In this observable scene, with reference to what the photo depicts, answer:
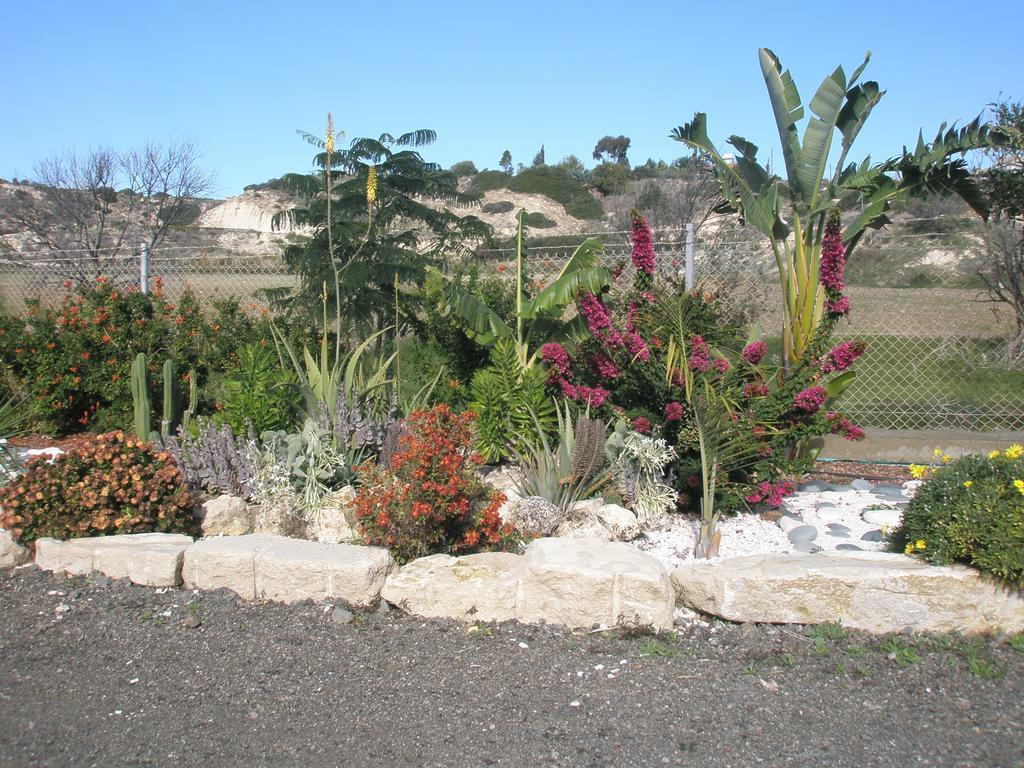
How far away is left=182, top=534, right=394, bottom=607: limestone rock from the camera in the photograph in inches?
181

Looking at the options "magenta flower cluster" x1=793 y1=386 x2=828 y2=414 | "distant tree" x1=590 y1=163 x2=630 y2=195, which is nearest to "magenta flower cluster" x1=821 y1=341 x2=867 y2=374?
Result: "magenta flower cluster" x1=793 y1=386 x2=828 y2=414

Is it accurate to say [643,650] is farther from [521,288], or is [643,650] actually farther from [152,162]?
[152,162]

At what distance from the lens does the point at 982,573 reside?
4207 mm

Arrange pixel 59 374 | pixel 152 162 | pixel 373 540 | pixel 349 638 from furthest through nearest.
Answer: pixel 152 162
pixel 59 374
pixel 373 540
pixel 349 638

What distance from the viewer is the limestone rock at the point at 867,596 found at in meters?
4.20

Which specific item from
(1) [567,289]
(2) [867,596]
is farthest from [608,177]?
(2) [867,596]

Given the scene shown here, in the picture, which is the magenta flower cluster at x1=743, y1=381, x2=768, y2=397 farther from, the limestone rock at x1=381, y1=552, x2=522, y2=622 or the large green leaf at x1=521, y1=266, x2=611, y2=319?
the limestone rock at x1=381, y1=552, x2=522, y2=622

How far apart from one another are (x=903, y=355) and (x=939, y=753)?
21.2ft

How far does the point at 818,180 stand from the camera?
7.20 m

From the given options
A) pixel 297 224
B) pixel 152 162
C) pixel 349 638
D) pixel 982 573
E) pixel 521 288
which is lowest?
pixel 349 638

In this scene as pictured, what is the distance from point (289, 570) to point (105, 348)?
203 inches

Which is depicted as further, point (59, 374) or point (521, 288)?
point (59, 374)

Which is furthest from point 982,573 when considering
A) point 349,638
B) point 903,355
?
point 903,355

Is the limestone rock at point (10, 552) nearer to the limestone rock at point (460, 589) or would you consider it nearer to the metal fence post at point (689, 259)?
the limestone rock at point (460, 589)
